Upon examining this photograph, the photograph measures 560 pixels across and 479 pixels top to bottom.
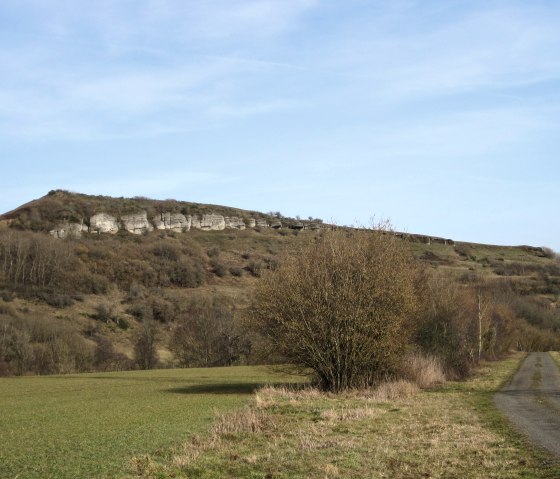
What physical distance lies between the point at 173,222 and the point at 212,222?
Answer: 36.7ft

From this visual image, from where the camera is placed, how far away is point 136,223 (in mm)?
147875

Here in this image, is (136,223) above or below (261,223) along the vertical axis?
below

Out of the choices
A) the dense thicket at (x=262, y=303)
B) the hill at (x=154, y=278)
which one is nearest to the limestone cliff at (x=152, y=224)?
the hill at (x=154, y=278)

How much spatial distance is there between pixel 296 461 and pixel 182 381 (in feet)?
105

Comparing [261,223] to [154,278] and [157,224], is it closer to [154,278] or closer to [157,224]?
[157,224]

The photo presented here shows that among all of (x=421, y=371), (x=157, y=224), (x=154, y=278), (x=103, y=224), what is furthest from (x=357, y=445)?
(x=157, y=224)

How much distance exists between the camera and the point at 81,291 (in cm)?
10162

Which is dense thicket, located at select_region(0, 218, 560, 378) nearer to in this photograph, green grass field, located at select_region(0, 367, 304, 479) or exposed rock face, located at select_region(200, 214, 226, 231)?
exposed rock face, located at select_region(200, 214, 226, 231)

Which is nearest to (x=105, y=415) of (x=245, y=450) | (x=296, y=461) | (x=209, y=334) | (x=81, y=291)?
(x=245, y=450)

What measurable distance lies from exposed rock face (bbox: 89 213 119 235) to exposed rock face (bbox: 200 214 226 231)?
23.9 m

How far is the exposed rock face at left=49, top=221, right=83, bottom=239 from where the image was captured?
129000 millimetres

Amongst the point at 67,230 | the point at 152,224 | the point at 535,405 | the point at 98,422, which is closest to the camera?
the point at 98,422

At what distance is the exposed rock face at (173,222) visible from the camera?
153m

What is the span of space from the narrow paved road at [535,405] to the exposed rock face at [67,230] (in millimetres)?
103171
